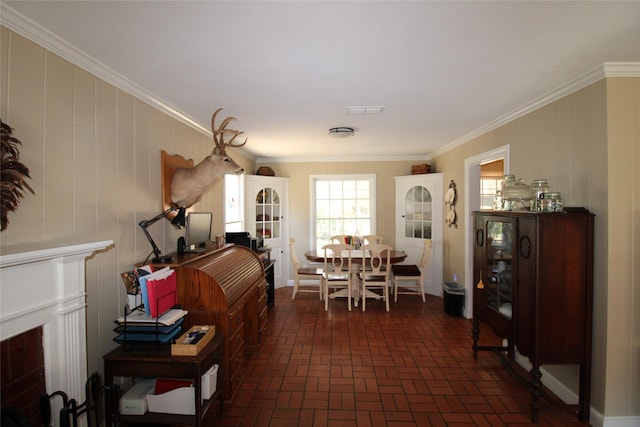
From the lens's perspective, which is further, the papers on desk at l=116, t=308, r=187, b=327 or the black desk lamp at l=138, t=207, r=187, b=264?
the black desk lamp at l=138, t=207, r=187, b=264

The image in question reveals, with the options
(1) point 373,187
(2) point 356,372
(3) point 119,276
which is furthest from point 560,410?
(1) point 373,187

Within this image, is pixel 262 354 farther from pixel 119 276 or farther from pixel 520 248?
pixel 520 248

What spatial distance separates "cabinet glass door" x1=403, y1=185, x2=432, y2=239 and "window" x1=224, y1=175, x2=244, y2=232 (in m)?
3.00

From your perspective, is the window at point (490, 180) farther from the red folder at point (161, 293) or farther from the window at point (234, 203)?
the red folder at point (161, 293)

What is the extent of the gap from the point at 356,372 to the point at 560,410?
5.08 feet

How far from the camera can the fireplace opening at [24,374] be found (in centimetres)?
136

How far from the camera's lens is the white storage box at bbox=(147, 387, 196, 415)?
193 cm

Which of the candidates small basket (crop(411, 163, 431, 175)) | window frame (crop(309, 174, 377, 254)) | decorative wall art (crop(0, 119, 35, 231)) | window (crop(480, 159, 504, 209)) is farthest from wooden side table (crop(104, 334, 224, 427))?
window (crop(480, 159, 504, 209))

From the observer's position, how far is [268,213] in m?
5.65

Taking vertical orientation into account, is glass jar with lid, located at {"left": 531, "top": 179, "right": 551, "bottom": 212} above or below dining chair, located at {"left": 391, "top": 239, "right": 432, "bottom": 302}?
above

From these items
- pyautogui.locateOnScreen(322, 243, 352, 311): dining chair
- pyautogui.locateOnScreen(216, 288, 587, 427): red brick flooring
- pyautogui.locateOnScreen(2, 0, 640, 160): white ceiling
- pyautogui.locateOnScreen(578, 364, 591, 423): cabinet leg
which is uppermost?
pyautogui.locateOnScreen(2, 0, 640, 160): white ceiling

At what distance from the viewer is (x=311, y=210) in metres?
6.05

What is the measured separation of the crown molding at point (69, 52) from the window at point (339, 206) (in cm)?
366

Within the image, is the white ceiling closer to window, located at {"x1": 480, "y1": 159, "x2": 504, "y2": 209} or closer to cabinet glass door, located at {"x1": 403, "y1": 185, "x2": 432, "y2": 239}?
cabinet glass door, located at {"x1": 403, "y1": 185, "x2": 432, "y2": 239}
